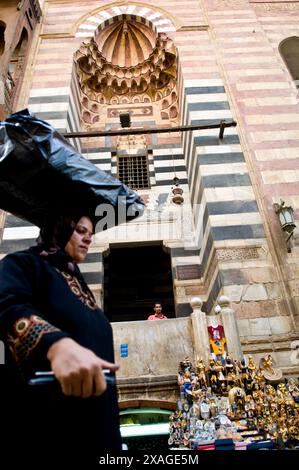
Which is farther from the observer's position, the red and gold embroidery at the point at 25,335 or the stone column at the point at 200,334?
the stone column at the point at 200,334

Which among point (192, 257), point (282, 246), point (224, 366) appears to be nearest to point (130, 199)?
point (224, 366)

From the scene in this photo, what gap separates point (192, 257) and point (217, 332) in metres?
3.65

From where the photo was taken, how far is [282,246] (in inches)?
293

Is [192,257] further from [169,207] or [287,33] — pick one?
[287,33]

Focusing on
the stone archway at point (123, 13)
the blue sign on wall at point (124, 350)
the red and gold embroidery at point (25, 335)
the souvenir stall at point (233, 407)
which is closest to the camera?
the red and gold embroidery at point (25, 335)

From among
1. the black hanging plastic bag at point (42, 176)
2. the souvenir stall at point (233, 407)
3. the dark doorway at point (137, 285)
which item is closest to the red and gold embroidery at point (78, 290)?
the black hanging plastic bag at point (42, 176)

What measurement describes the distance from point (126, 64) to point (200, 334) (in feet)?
37.6

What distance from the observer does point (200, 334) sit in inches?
208

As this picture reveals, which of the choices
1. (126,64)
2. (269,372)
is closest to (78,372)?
(269,372)

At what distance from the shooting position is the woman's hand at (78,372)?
3.86ft

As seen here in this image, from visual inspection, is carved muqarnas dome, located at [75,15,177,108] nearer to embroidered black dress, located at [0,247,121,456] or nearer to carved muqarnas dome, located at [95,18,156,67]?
carved muqarnas dome, located at [95,18,156,67]

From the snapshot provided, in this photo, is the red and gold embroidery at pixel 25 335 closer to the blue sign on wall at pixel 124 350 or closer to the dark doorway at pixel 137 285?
the blue sign on wall at pixel 124 350

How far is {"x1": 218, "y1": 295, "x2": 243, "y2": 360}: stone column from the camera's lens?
5176 mm

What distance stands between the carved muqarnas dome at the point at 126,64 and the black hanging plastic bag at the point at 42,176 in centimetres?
1093
